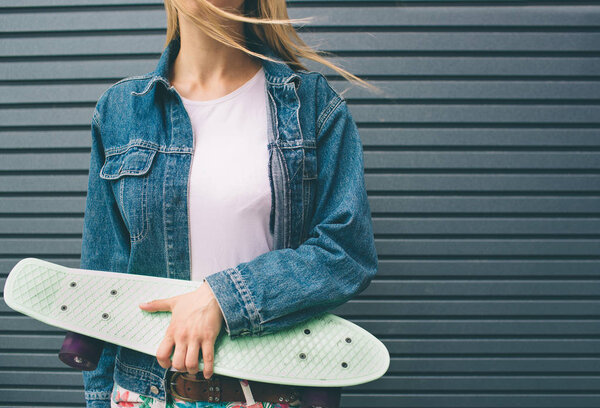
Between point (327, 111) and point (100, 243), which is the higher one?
point (327, 111)

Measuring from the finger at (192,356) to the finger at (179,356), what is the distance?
0.04 ft

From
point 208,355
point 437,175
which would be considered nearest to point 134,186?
point 208,355

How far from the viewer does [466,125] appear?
7.17ft

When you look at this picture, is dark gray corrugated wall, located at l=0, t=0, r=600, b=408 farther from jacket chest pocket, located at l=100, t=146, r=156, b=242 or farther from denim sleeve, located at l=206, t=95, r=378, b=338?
jacket chest pocket, located at l=100, t=146, r=156, b=242

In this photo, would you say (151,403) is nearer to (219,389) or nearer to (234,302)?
(219,389)

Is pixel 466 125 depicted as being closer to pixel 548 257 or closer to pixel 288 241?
pixel 548 257

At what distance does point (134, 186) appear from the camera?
1.03 m

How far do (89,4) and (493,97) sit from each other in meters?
2.34

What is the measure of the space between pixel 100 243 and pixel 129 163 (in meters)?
0.29

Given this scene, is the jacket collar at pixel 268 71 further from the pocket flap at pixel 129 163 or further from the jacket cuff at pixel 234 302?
the jacket cuff at pixel 234 302

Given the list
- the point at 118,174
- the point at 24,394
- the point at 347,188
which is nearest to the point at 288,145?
the point at 347,188

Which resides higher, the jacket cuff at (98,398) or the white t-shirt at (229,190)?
the white t-shirt at (229,190)

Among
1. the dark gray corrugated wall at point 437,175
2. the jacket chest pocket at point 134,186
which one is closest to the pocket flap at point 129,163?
the jacket chest pocket at point 134,186

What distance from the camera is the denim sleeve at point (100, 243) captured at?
1.14 meters
